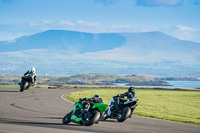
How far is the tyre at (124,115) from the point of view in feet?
63.3

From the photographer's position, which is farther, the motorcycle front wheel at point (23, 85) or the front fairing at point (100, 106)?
the motorcycle front wheel at point (23, 85)

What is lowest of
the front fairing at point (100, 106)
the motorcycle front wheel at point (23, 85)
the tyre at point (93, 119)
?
the tyre at point (93, 119)

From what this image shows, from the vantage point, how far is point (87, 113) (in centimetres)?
1806

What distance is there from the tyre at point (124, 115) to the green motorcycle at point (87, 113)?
1.33 m

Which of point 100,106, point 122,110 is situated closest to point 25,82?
point 122,110

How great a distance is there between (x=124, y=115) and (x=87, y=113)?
215 centimetres

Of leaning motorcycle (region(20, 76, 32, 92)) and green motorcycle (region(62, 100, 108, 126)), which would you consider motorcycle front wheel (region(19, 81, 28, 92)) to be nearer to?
leaning motorcycle (region(20, 76, 32, 92))

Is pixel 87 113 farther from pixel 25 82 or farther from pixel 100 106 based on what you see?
pixel 25 82

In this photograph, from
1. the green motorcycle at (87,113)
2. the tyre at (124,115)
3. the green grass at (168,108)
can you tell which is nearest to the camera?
the green motorcycle at (87,113)

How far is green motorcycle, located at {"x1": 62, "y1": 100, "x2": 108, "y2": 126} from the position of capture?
1780 centimetres

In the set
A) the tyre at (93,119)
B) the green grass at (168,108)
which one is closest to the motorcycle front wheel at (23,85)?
the green grass at (168,108)

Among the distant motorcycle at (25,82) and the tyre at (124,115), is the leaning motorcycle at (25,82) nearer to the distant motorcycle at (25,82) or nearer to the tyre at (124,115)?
the distant motorcycle at (25,82)

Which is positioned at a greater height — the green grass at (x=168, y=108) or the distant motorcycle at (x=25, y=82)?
the distant motorcycle at (x=25, y=82)

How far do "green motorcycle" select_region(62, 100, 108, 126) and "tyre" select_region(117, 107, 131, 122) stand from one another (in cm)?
133
